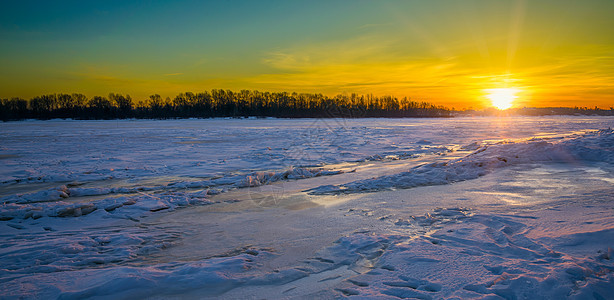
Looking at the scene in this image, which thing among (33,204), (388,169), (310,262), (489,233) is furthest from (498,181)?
(33,204)

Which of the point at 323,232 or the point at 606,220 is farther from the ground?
the point at 606,220

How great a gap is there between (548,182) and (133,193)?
24.5 feet

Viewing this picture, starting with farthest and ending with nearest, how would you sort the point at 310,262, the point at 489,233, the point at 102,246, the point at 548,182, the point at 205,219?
1. the point at 548,182
2. the point at 205,219
3. the point at 102,246
4. the point at 489,233
5. the point at 310,262

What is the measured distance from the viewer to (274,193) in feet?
18.7

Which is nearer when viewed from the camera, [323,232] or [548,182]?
[323,232]

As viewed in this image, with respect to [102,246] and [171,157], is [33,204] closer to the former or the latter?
[102,246]

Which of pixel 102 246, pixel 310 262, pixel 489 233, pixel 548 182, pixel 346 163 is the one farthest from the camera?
pixel 346 163

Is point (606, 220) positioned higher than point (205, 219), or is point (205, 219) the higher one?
point (606, 220)

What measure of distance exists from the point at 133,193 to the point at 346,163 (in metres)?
5.66

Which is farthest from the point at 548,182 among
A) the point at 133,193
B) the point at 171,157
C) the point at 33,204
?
the point at 171,157

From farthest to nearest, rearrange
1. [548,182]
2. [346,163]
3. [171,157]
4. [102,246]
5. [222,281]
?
[171,157] < [346,163] < [548,182] < [102,246] < [222,281]

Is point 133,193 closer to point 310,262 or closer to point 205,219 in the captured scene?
point 205,219

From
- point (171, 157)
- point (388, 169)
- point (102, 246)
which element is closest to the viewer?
point (102, 246)

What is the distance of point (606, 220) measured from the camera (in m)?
3.21
